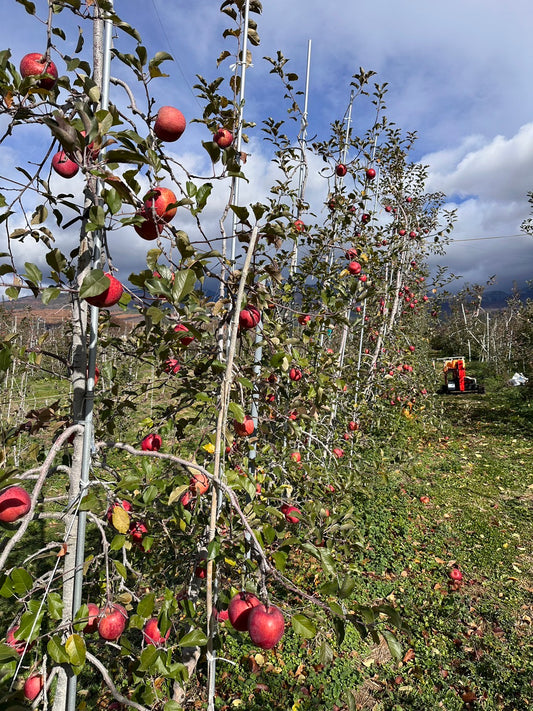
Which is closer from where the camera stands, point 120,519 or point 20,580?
point 20,580

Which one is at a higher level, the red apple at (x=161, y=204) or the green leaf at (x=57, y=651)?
the red apple at (x=161, y=204)

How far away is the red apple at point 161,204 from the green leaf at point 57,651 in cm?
100

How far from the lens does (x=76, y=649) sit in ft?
3.06

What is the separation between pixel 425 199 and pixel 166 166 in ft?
28.4

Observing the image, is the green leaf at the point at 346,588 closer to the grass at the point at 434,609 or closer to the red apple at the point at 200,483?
the grass at the point at 434,609

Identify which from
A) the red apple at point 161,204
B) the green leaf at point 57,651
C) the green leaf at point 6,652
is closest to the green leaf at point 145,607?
the green leaf at point 57,651

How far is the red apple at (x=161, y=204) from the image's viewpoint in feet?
3.22

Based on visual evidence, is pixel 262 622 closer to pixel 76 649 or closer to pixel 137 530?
pixel 76 649

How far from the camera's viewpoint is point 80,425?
3.52ft

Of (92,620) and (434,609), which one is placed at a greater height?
(92,620)

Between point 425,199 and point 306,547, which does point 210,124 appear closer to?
point 306,547

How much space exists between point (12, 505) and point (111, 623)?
50 centimetres

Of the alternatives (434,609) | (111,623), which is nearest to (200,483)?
(111,623)

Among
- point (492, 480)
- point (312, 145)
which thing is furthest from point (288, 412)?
point (492, 480)
